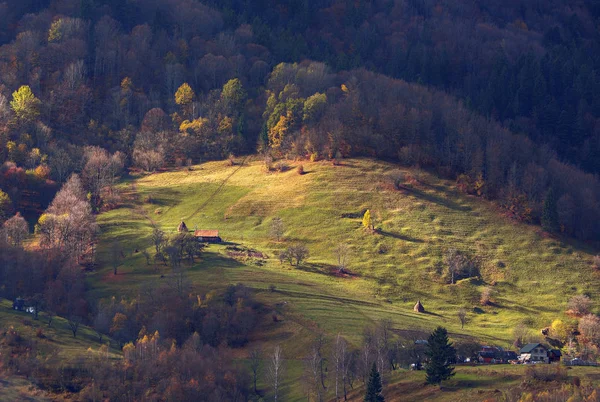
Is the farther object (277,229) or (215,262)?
(277,229)

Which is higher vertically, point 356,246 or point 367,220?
point 367,220

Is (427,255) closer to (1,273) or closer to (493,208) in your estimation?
(493,208)

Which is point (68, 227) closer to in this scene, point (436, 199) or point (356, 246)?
point (356, 246)

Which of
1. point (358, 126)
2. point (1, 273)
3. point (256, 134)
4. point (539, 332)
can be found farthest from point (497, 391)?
point (256, 134)

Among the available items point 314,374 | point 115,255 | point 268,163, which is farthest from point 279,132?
point 314,374

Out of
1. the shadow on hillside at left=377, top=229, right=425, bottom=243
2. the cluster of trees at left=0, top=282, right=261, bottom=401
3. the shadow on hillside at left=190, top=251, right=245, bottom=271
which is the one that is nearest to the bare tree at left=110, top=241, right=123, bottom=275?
the cluster of trees at left=0, top=282, right=261, bottom=401

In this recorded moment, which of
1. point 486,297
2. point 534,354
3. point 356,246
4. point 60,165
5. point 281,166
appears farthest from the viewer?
point 281,166

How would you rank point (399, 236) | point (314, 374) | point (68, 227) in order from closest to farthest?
point (314, 374), point (68, 227), point (399, 236)
